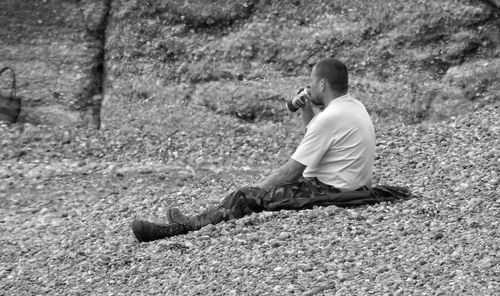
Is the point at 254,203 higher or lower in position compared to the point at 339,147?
lower

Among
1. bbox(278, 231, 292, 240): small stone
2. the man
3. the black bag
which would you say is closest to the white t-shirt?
the man

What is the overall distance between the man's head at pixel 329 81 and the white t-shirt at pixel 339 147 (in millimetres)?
82

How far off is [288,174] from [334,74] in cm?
98

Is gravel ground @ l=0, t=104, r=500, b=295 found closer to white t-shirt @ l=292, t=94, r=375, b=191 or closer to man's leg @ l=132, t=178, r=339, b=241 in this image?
man's leg @ l=132, t=178, r=339, b=241

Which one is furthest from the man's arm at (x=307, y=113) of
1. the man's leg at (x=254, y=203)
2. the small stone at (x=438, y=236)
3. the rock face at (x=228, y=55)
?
the rock face at (x=228, y=55)

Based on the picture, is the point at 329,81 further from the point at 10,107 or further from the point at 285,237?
the point at 10,107

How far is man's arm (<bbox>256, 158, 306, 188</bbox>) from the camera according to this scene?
910 centimetres

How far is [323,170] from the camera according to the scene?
927cm

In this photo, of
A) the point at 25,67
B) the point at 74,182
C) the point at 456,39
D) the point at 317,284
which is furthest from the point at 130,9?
the point at 317,284

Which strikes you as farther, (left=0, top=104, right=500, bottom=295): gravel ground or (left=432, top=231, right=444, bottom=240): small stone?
(left=432, top=231, right=444, bottom=240): small stone

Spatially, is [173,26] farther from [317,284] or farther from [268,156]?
[317,284]

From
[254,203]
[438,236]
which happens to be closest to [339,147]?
[254,203]

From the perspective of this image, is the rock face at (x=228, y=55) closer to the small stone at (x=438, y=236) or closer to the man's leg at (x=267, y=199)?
the man's leg at (x=267, y=199)

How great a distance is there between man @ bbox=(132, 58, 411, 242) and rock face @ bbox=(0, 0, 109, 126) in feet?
23.7
